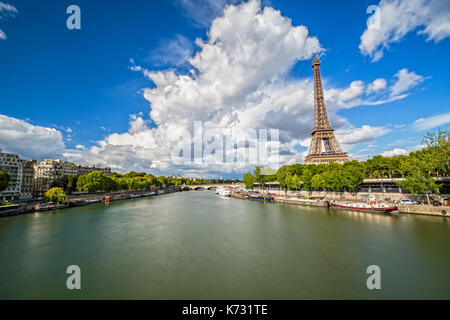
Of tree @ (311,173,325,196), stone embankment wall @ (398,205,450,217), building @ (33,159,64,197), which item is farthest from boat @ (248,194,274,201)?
building @ (33,159,64,197)

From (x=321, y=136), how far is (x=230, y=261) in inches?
2211

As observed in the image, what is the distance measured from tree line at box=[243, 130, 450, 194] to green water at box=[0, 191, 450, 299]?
24.5 ft

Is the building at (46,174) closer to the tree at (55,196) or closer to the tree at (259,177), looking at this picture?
the tree at (55,196)

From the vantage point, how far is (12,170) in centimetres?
4503

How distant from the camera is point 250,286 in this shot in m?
9.05

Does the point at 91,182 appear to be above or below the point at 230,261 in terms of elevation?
above

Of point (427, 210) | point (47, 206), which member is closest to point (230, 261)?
point (427, 210)

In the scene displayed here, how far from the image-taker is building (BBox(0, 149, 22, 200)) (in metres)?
43.5

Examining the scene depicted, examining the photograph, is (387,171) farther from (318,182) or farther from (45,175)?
(45,175)

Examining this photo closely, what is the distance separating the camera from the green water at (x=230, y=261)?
876 cm

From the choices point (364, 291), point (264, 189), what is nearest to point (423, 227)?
point (364, 291)

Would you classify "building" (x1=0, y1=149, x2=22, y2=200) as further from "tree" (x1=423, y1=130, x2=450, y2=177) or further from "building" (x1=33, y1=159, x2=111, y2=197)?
"tree" (x1=423, y1=130, x2=450, y2=177)

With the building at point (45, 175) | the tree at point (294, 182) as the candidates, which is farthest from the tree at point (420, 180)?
the building at point (45, 175)

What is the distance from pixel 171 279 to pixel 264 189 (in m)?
67.1
